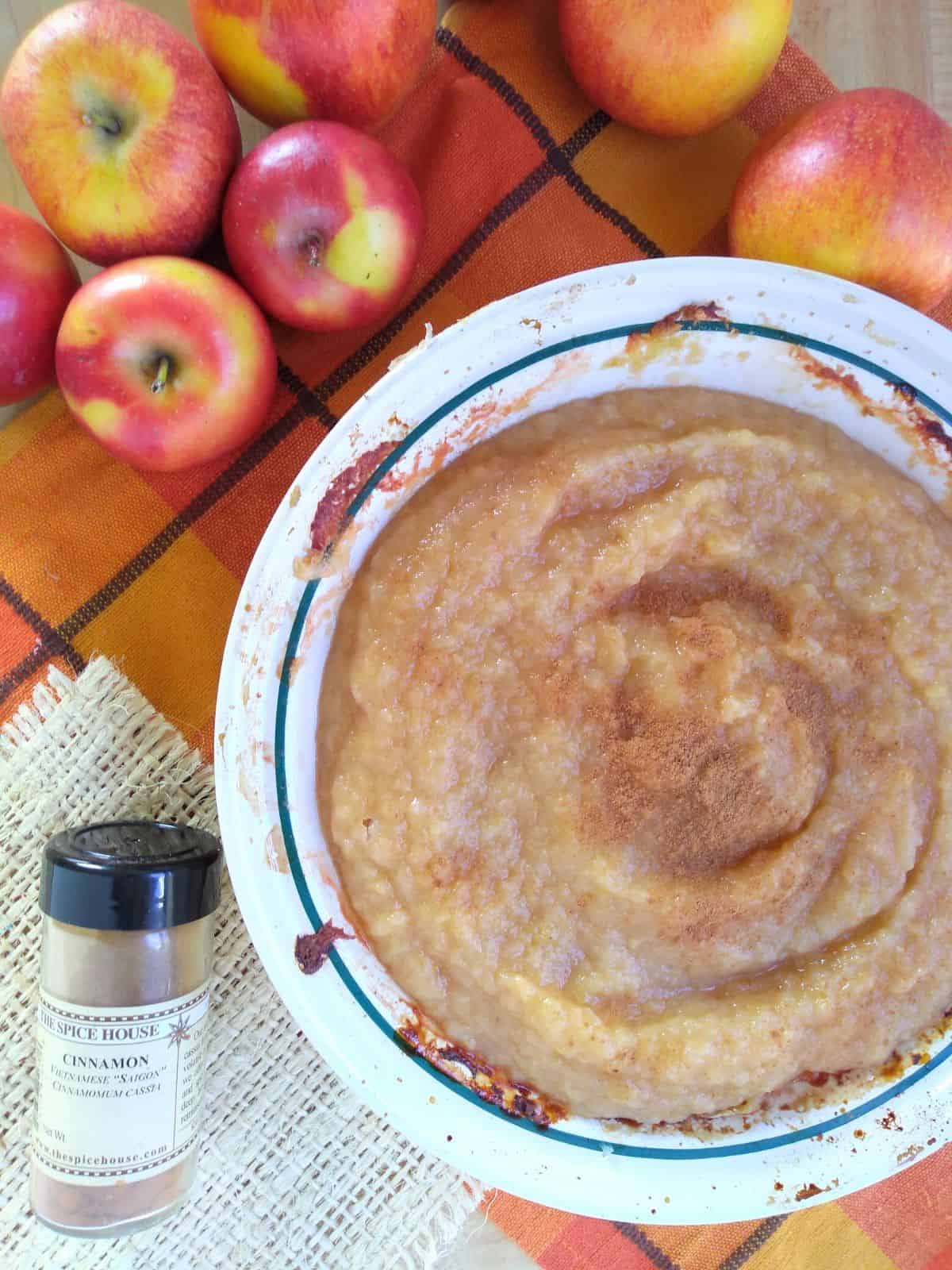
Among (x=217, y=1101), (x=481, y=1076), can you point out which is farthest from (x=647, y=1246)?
(x=217, y=1101)

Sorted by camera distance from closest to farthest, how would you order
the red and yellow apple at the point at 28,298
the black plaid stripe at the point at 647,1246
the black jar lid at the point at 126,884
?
the black jar lid at the point at 126,884 → the red and yellow apple at the point at 28,298 → the black plaid stripe at the point at 647,1246

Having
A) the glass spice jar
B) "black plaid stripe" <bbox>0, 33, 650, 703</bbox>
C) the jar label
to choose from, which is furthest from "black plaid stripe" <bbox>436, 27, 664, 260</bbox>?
the jar label

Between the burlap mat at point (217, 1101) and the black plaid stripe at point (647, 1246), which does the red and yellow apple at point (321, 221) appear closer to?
the burlap mat at point (217, 1101)

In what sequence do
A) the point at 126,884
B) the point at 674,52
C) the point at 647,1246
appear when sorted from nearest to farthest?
the point at 126,884 < the point at 674,52 < the point at 647,1246

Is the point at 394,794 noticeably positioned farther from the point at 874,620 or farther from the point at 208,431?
the point at 874,620

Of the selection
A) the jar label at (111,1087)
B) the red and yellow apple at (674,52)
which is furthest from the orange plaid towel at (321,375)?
the jar label at (111,1087)

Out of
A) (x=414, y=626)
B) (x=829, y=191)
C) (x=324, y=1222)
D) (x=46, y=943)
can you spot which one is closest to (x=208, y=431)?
(x=414, y=626)

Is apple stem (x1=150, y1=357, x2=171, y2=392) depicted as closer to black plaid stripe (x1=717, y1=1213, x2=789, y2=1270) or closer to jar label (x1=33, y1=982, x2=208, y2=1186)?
jar label (x1=33, y1=982, x2=208, y2=1186)

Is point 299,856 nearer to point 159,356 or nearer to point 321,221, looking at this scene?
point 159,356
